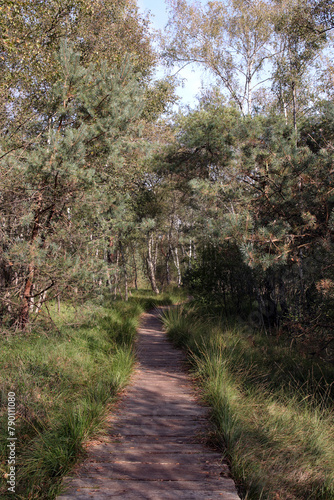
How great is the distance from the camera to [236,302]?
1267 centimetres

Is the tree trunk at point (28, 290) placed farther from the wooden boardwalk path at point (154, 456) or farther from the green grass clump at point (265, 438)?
the green grass clump at point (265, 438)

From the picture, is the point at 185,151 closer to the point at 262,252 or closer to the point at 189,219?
the point at 262,252

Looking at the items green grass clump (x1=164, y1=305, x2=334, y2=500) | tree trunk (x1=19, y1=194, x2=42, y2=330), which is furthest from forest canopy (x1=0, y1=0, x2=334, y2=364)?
green grass clump (x1=164, y1=305, x2=334, y2=500)

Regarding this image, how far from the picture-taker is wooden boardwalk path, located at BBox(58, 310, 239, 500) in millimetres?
3002

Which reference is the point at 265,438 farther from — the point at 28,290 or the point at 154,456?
the point at 28,290

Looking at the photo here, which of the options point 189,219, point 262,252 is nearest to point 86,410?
point 262,252

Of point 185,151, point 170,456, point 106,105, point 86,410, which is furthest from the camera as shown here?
point 185,151

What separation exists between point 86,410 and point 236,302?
9157 mm

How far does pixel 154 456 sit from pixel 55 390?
6.01 ft

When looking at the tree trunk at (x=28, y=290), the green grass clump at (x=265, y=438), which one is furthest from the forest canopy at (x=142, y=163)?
the green grass clump at (x=265, y=438)

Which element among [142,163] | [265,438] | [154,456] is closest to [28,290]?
[154,456]

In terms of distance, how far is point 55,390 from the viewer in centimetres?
484

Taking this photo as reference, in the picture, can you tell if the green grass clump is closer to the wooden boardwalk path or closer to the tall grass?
the wooden boardwalk path

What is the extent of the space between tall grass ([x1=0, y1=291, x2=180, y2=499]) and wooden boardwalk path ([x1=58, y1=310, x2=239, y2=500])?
7.8 inches
